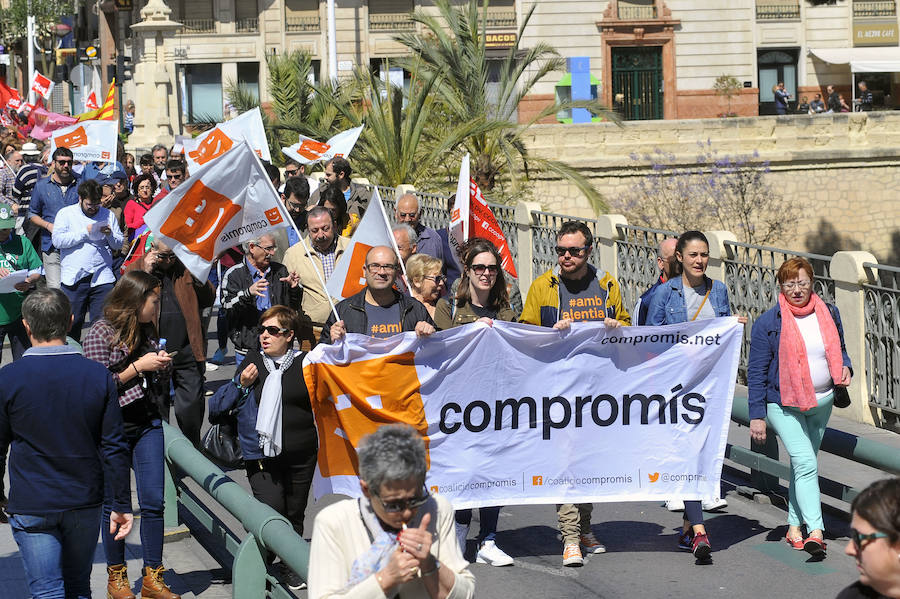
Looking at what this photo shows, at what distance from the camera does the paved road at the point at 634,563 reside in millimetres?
7309

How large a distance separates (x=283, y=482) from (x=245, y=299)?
8.28 ft

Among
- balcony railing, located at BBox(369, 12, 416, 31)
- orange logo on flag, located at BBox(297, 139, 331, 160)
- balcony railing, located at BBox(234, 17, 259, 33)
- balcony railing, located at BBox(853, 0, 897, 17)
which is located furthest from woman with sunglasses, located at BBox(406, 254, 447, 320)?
balcony railing, located at BBox(853, 0, 897, 17)

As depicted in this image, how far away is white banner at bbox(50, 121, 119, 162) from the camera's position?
62.5 feet

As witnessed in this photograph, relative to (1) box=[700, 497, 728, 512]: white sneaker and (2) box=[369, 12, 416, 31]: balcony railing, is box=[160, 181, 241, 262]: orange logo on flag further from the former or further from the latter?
(2) box=[369, 12, 416, 31]: balcony railing

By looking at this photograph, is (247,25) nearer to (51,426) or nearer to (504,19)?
(504,19)

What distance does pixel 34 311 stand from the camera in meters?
5.62

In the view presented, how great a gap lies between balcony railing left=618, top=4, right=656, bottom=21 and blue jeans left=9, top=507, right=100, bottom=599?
52.5 meters

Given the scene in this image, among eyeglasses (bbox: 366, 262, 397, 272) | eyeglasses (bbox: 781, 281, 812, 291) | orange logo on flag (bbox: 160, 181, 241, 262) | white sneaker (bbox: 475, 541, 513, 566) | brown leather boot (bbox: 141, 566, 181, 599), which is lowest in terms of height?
white sneaker (bbox: 475, 541, 513, 566)

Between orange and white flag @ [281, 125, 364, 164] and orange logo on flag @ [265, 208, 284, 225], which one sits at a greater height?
orange and white flag @ [281, 125, 364, 164]

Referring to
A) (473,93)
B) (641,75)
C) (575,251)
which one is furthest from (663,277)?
(641,75)

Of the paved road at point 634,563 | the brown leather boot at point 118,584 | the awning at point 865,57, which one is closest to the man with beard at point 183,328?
the paved road at point 634,563

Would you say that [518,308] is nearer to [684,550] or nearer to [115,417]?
[684,550]

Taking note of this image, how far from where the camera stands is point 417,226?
11.4m

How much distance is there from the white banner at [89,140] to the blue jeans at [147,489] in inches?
514
